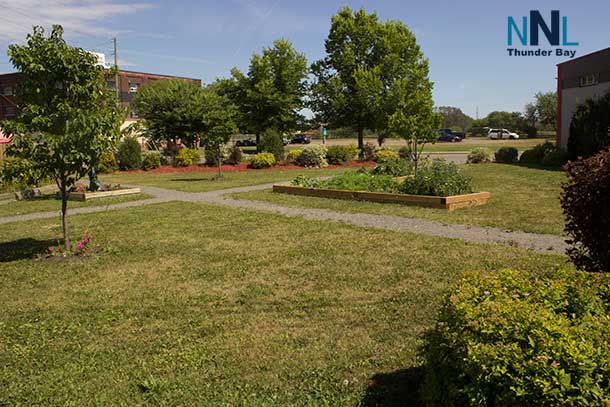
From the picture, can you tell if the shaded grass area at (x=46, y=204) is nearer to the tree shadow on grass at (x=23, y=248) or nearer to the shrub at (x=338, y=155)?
the tree shadow on grass at (x=23, y=248)

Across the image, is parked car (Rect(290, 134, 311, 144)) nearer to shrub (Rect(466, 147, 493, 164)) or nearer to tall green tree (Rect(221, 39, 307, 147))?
tall green tree (Rect(221, 39, 307, 147))

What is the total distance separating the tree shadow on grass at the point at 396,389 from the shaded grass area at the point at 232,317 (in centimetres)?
1

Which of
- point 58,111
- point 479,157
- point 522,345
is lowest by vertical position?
point 522,345

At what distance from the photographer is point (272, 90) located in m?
33.1

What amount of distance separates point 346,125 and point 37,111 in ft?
85.7

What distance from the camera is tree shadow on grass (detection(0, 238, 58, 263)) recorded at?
8401mm

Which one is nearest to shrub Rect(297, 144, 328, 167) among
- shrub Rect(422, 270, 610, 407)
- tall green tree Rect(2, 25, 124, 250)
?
tall green tree Rect(2, 25, 124, 250)

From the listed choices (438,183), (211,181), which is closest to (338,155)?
(211,181)

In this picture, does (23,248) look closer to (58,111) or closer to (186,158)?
(58,111)

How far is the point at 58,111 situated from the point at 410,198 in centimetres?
801

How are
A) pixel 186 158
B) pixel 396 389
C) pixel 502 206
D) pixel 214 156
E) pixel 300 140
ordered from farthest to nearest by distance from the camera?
1. pixel 300 140
2. pixel 186 158
3. pixel 214 156
4. pixel 502 206
5. pixel 396 389

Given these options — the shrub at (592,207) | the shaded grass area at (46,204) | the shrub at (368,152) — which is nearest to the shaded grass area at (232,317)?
the shrub at (592,207)

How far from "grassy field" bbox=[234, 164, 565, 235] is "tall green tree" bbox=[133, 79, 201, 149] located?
19.1 meters

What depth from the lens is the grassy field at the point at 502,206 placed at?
984cm
